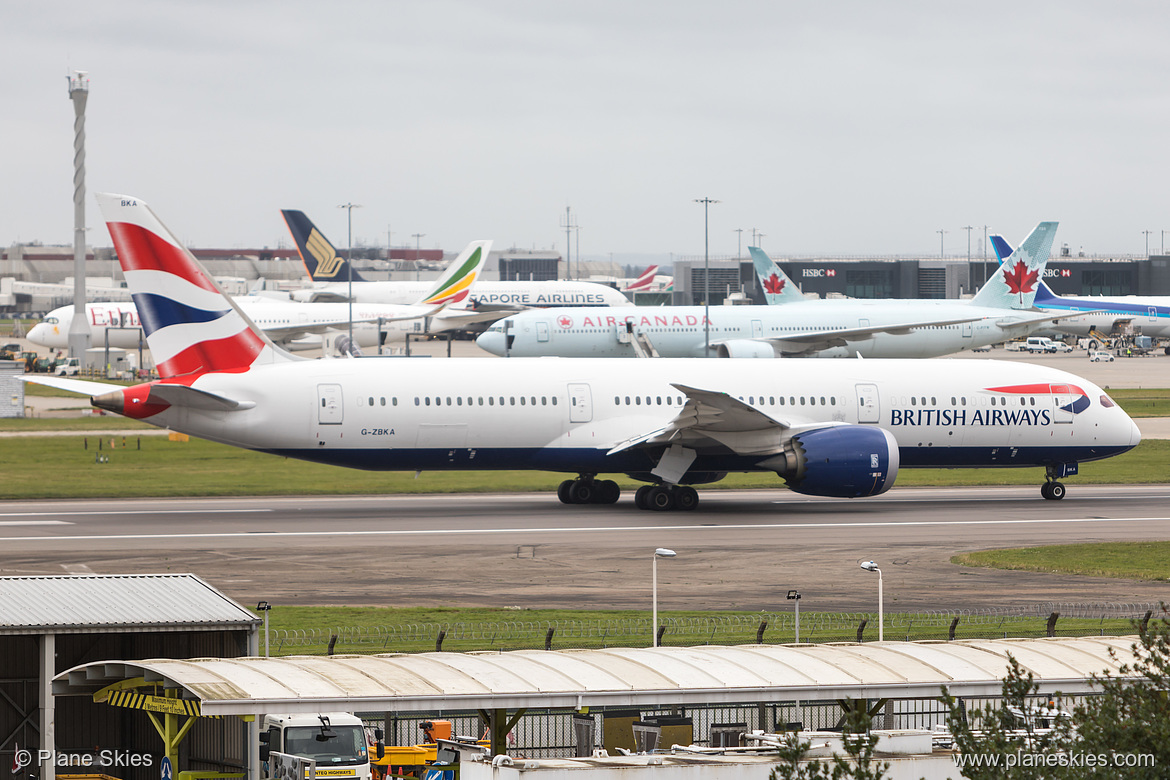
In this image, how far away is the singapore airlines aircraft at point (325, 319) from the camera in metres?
97.1

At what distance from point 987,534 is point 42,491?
27192 mm

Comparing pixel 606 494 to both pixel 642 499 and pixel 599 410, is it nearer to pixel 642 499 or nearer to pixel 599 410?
pixel 642 499

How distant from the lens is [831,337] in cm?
7962

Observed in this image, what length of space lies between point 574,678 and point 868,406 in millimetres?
27741

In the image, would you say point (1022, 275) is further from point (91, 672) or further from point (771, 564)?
point (91, 672)

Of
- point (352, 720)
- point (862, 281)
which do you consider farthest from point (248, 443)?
point (862, 281)

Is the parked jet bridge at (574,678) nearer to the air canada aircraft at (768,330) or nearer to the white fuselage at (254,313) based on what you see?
the air canada aircraft at (768,330)

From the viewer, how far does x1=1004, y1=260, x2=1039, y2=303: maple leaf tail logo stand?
288ft

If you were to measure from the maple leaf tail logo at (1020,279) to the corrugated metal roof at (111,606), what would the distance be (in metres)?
76.6

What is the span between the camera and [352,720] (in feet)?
52.5

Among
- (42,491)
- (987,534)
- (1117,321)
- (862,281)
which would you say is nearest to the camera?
(987,534)

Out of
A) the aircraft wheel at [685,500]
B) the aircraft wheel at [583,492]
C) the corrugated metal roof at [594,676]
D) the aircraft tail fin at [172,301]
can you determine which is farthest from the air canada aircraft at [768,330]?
the corrugated metal roof at [594,676]

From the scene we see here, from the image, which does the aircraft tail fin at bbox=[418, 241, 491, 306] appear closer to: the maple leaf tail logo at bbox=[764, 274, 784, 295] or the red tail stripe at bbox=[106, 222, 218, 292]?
the maple leaf tail logo at bbox=[764, 274, 784, 295]

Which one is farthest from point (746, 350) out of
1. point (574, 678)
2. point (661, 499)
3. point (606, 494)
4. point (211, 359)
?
point (574, 678)
